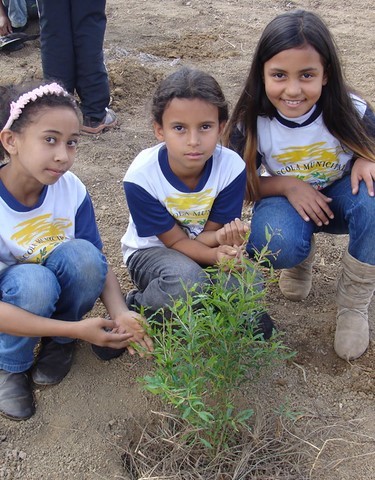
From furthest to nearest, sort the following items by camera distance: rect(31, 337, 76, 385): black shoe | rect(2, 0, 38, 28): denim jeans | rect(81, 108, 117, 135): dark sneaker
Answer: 1. rect(2, 0, 38, 28): denim jeans
2. rect(81, 108, 117, 135): dark sneaker
3. rect(31, 337, 76, 385): black shoe

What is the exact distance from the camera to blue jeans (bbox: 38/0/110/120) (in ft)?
13.2

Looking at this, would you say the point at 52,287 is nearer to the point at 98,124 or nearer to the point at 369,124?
the point at 369,124

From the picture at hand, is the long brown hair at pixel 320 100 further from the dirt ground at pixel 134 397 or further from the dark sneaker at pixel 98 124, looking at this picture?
the dark sneaker at pixel 98 124

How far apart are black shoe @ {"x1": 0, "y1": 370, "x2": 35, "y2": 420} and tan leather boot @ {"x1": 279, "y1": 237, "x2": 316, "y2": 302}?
1153 millimetres

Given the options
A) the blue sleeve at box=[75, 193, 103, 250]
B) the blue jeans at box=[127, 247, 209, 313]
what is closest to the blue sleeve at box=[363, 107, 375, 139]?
the blue jeans at box=[127, 247, 209, 313]

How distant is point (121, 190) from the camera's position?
3.58 metres

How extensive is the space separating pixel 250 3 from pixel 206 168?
5.50 m

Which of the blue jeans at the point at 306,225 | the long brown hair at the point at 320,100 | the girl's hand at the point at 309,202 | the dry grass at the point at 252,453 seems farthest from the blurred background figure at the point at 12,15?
the dry grass at the point at 252,453

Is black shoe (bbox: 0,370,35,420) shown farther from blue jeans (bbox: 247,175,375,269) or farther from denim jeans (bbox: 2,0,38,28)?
denim jeans (bbox: 2,0,38,28)

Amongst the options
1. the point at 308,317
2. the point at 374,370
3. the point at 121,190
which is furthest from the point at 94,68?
the point at 374,370

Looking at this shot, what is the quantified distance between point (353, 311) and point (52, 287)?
1151 millimetres

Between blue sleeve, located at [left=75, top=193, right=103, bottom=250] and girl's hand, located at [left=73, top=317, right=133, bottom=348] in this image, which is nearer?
girl's hand, located at [left=73, top=317, right=133, bottom=348]

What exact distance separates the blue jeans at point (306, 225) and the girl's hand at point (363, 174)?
0.07 feet

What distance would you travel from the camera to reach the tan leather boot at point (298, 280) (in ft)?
8.85
